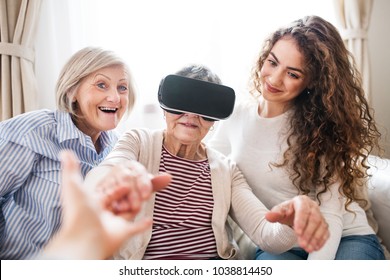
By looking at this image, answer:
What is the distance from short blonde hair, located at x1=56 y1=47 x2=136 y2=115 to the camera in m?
0.67

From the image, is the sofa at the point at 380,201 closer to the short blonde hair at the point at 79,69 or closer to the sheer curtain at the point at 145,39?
the sheer curtain at the point at 145,39

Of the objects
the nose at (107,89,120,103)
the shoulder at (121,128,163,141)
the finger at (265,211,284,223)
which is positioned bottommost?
the finger at (265,211,284,223)

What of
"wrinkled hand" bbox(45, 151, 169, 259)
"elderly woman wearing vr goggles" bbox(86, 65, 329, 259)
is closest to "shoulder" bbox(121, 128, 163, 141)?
"elderly woman wearing vr goggles" bbox(86, 65, 329, 259)

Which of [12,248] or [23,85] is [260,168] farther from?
[23,85]

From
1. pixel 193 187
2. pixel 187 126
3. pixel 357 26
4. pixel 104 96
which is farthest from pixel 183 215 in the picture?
pixel 357 26

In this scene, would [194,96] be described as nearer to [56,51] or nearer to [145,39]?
[145,39]

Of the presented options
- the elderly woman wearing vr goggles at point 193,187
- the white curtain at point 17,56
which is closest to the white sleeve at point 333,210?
the elderly woman wearing vr goggles at point 193,187

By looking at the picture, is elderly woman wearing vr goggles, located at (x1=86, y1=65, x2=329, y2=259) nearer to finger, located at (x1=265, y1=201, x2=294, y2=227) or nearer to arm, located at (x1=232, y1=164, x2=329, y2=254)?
arm, located at (x1=232, y1=164, x2=329, y2=254)

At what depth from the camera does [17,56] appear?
0.94 meters

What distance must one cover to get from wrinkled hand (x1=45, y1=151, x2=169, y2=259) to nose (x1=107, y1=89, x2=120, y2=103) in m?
0.31

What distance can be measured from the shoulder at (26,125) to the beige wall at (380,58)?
3.39 feet

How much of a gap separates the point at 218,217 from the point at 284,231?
145mm

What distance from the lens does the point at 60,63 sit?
101cm

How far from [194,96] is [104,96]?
189 millimetres
